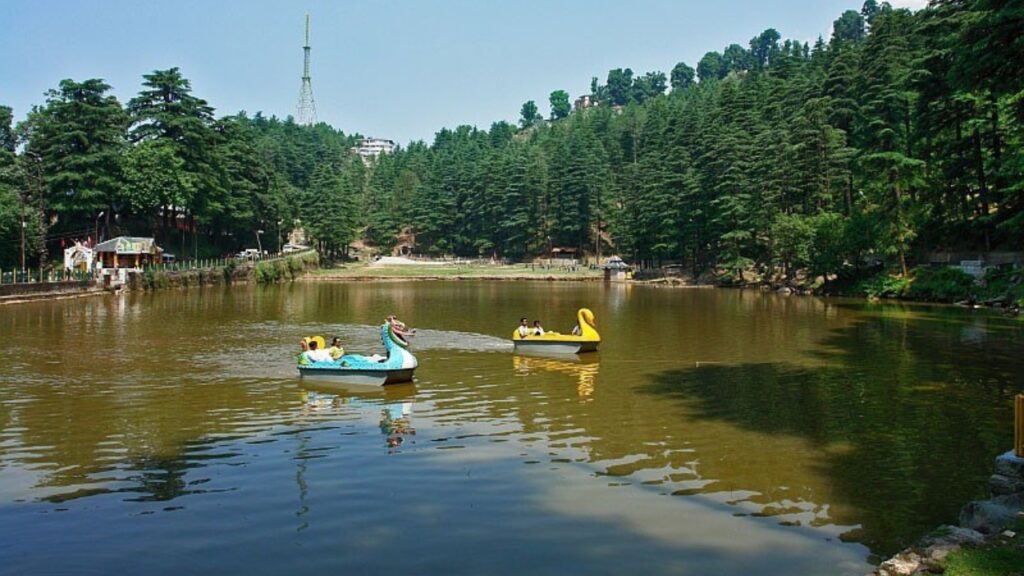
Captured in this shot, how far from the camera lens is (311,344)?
23.6 meters

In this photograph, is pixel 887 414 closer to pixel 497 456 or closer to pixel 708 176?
pixel 497 456

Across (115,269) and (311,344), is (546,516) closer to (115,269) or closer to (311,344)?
(311,344)

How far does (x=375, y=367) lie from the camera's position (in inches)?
835

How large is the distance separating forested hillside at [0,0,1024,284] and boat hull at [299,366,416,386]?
16.5 metres

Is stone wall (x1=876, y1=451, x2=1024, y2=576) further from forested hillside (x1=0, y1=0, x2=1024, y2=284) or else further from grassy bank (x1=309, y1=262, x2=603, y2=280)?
grassy bank (x1=309, y1=262, x2=603, y2=280)

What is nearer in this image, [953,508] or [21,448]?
[953,508]

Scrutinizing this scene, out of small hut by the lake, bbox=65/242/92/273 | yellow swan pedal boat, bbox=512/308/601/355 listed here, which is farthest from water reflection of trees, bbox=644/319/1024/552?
small hut by the lake, bbox=65/242/92/273

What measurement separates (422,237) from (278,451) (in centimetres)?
12794

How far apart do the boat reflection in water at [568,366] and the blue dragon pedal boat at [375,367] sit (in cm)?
443

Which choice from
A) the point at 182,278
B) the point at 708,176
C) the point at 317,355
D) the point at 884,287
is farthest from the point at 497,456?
the point at 708,176

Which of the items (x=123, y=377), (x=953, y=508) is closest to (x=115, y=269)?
(x=123, y=377)

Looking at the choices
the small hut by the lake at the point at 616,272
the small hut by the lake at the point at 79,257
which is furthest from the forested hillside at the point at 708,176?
the small hut by the lake at the point at 616,272

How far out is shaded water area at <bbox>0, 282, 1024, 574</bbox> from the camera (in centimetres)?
975

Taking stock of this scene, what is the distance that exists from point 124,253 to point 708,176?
211 feet
